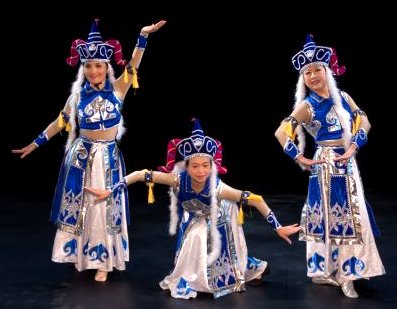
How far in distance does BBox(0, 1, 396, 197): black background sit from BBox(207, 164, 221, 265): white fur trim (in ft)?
9.64

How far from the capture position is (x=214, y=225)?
157 inches

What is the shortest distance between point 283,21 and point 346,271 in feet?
12.4

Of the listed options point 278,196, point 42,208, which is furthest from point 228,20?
point 42,208

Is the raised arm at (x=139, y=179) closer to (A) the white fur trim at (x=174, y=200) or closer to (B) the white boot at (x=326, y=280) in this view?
(A) the white fur trim at (x=174, y=200)

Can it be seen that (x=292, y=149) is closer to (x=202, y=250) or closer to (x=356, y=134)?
(x=356, y=134)

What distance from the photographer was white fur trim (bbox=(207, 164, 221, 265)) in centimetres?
394

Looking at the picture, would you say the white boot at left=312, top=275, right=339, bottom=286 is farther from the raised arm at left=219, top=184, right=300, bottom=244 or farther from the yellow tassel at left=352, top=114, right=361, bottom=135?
the yellow tassel at left=352, top=114, right=361, bottom=135

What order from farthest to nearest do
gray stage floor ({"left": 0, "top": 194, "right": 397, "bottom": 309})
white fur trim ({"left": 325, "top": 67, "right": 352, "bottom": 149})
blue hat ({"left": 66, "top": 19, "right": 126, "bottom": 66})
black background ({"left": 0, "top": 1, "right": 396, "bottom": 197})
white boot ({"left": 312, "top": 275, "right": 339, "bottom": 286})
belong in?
1. black background ({"left": 0, "top": 1, "right": 396, "bottom": 197})
2. blue hat ({"left": 66, "top": 19, "right": 126, "bottom": 66})
3. white boot ({"left": 312, "top": 275, "right": 339, "bottom": 286})
4. white fur trim ({"left": 325, "top": 67, "right": 352, "bottom": 149})
5. gray stage floor ({"left": 0, "top": 194, "right": 397, "bottom": 309})

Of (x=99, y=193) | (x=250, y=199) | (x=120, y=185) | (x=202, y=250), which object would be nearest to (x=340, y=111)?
(x=250, y=199)

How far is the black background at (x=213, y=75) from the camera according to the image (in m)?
7.27

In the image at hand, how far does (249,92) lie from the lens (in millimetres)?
7551

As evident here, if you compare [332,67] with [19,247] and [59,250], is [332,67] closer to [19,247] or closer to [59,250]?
[59,250]

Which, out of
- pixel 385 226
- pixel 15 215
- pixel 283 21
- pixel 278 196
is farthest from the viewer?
pixel 283 21

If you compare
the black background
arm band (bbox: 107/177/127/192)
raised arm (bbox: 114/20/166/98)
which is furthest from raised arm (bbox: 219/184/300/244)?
the black background
